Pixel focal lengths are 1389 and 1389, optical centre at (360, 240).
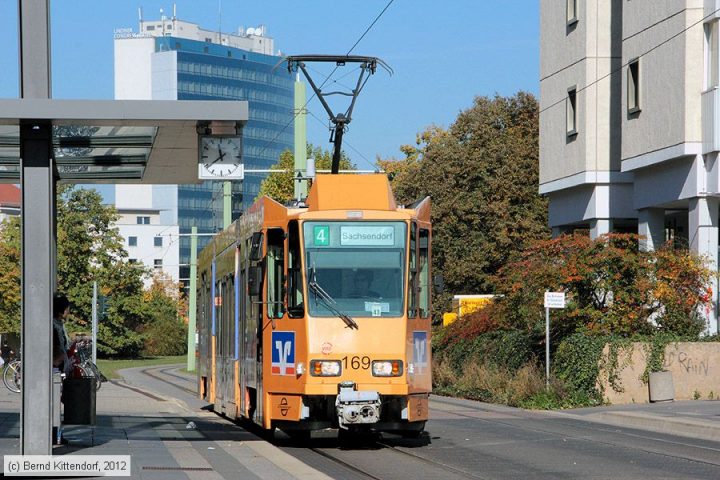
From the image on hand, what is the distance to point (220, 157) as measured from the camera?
49.1 feet

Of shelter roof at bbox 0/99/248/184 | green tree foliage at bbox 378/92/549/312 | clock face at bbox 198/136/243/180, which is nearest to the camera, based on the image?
shelter roof at bbox 0/99/248/184

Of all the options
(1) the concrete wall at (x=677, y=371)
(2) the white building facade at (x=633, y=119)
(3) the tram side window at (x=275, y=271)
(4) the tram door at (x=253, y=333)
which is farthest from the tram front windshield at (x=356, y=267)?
(2) the white building facade at (x=633, y=119)

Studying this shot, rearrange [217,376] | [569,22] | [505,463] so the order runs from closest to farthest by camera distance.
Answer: [505,463] < [217,376] < [569,22]

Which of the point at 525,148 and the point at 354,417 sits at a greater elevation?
the point at 525,148

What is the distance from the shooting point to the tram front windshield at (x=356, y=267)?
17.7 m

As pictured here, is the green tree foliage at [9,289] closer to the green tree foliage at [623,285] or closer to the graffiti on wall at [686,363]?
the green tree foliage at [623,285]

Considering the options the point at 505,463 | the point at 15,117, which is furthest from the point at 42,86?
the point at 505,463

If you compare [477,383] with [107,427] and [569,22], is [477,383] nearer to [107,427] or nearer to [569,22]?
[569,22]

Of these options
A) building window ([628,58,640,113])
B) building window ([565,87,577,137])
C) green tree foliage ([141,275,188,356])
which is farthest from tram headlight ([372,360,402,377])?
green tree foliage ([141,275,188,356])

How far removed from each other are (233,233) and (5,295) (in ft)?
182

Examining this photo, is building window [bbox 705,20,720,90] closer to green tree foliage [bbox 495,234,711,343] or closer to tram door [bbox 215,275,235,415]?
green tree foliage [bbox 495,234,711,343]

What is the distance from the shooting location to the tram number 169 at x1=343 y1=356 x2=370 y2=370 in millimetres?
17469

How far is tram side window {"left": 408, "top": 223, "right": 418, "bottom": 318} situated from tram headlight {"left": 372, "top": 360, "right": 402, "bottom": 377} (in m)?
0.73

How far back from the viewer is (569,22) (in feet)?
126
